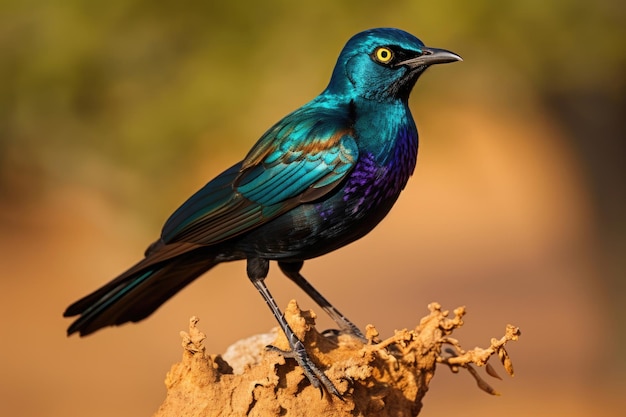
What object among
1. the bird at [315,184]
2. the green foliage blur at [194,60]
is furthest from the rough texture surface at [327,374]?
the green foliage blur at [194,60]

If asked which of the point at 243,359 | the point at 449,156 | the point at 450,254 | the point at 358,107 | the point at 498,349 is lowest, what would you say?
the point at 498,349

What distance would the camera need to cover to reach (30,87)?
922 centimetres

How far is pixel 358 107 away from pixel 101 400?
431 inches

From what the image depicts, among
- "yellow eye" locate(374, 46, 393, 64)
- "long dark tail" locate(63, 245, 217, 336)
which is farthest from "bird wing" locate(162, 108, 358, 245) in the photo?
"yellow eye" locate(374, 46, 393, 64)

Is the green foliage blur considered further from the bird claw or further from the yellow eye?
the bird claw

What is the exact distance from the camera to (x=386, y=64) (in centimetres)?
541

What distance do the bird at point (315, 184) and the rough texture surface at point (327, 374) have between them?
1.24 ft

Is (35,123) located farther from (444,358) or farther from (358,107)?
(444,358)

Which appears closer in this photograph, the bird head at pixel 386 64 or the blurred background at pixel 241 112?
the bird head at pixel 386 64

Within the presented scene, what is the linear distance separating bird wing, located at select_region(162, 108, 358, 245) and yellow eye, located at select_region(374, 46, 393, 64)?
1.09 ft

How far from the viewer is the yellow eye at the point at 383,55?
542cm

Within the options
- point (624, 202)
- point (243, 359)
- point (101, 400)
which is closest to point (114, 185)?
point (243, 359)

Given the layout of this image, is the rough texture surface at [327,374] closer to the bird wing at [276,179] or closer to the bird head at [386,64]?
the bird wing at [276,179]

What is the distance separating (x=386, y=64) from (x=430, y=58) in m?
0.22
